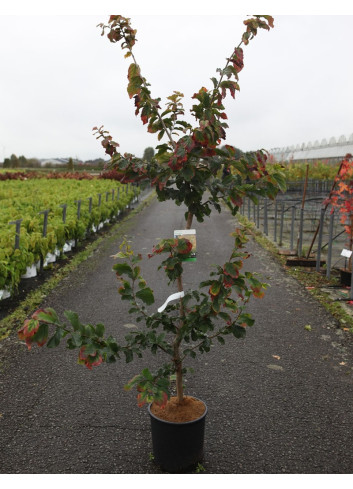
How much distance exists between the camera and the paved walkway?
325 cm

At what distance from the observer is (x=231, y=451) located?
11.0 ft

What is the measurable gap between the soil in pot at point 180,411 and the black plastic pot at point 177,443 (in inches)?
2.6

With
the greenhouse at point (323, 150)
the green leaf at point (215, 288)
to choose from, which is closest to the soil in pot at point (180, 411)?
the green leaf at point (215, 288)

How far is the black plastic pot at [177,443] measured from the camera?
10.1 ft

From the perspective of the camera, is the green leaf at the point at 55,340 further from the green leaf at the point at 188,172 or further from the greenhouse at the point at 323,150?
the greenhouse at the point at 323,150

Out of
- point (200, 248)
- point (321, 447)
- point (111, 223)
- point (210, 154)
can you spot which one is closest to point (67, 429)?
point (321, 447)

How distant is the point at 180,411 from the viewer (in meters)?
3.25

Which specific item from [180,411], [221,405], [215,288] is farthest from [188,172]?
[221,405]

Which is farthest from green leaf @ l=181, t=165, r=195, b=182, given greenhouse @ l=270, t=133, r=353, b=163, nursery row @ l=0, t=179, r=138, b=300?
greenhouse @ l=270, t=133, r=353, b=163

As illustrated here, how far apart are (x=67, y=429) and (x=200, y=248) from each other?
8.06 metres

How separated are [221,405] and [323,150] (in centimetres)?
3489

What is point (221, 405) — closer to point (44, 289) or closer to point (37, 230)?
point (44, 289)

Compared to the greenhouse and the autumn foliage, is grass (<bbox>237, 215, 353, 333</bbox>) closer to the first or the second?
the autumn foliage

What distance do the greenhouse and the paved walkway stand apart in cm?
2568
